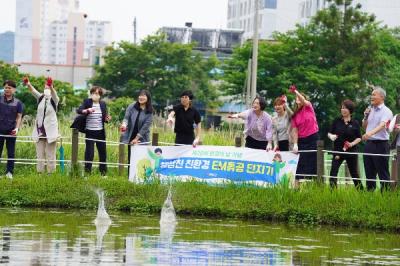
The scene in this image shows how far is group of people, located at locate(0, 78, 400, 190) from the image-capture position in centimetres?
2027

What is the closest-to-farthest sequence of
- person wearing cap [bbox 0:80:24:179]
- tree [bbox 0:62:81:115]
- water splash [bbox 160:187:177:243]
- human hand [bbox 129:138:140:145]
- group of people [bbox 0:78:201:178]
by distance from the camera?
water splash [bbox 160:187:177:243], human hand [bbox 129:138:140:145], group of people [bbox 0:78:201:178], person wearing cap [bbox 0:80:24:179], tree [bbox 0:62:81:115]

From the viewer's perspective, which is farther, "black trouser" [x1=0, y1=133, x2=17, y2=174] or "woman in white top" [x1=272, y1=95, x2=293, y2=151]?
"black trouser" [x1=0, y1=133, x2=17, y2=174]

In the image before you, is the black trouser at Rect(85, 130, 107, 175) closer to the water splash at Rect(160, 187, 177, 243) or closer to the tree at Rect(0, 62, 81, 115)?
the water splash at Rect(160, 187, 177, 243)

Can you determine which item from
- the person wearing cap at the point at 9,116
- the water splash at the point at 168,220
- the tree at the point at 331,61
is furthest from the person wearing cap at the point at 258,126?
the tree at the point at 331,61

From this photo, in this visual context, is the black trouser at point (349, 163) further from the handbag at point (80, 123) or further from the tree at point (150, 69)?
the tree at point (150, 69)

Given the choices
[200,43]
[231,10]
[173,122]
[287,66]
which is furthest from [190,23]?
[173,122]

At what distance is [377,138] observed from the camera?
20.3 metres

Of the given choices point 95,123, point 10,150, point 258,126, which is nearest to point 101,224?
point 258,126

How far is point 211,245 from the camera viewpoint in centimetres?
1474

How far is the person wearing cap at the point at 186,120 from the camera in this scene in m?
22.3

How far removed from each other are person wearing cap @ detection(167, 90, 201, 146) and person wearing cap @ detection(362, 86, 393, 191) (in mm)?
3375

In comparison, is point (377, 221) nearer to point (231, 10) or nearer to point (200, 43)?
point (200, 43)

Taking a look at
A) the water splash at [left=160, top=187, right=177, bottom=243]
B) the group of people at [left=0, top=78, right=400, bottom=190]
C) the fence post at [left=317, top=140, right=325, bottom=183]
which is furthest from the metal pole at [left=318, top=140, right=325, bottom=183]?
the water splash at [left=160, top=187, right=177, bottom=243]

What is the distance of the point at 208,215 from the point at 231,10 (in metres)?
142
